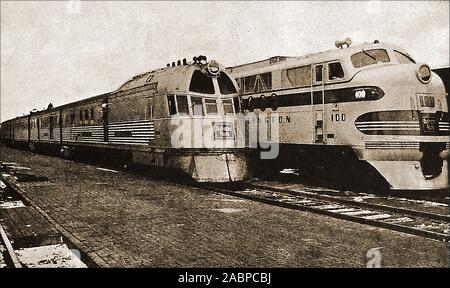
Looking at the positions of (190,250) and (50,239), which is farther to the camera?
(50,239)

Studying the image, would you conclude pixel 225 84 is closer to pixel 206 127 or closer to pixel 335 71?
pixel 206 127

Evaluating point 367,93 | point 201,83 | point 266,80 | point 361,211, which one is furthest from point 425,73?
point 201,83

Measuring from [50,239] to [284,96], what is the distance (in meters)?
8.20

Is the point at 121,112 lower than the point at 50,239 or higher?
higher

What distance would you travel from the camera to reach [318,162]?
1207 centimetres

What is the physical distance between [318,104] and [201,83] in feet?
10.6

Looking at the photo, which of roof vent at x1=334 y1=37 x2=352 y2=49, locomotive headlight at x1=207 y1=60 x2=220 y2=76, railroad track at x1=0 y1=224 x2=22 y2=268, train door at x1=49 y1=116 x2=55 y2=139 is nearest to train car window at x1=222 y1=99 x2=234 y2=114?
locomotive headlight at x1=207 y1=60 x2=220 y2=76

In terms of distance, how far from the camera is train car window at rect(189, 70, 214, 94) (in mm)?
12172

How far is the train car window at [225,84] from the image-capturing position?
12563mm

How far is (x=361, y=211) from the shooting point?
28.4ft

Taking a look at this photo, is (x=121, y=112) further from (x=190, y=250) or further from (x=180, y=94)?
(x=190, y=250)

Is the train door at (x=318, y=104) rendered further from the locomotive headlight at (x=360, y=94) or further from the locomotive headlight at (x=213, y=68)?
the locomotive headlight at (x=213, y=68)
